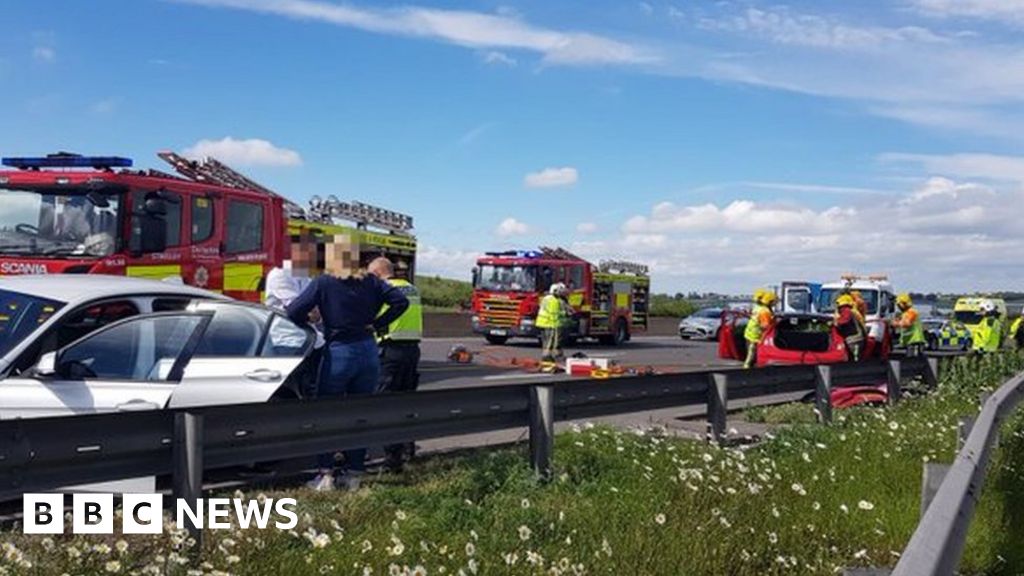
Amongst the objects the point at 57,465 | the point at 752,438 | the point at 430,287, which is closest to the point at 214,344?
the point at 57,465

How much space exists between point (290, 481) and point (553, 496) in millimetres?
1826

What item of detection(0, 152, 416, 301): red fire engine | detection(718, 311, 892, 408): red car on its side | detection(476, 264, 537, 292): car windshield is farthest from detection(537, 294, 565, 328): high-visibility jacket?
detection(476, 264, 537, 292): car windshield

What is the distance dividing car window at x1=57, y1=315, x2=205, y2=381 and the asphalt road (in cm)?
959

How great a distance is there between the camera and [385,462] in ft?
28.9

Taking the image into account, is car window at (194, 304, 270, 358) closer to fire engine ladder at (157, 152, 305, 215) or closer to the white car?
the white car

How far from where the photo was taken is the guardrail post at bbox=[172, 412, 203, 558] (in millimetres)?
5809

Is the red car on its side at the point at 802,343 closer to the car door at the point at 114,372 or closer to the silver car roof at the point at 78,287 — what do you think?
the silver car roof at the point at 78,287

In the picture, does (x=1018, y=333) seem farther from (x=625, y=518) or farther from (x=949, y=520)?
(x=949, y=520)

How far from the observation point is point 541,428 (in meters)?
8.42

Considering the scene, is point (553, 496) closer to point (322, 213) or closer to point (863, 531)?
point (863, 531)

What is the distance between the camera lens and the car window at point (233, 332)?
7.89m

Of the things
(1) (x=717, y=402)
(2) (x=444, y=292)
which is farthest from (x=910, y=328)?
(2) (x=444, y=292)

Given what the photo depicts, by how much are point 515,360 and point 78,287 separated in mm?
15524

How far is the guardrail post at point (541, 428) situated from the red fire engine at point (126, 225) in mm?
3917
